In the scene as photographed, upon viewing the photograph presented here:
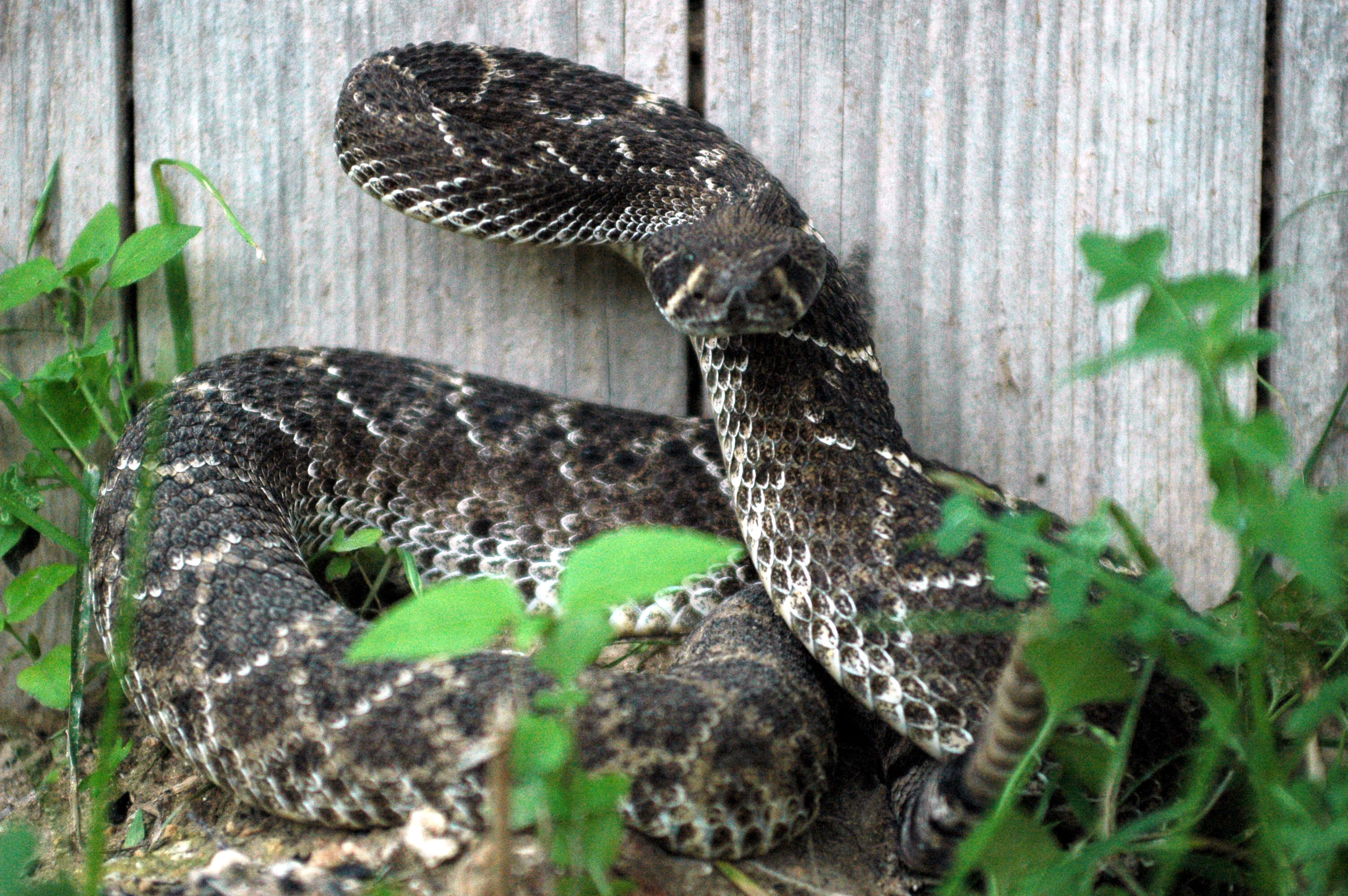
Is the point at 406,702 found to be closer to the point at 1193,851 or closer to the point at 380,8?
the point at 1193,851

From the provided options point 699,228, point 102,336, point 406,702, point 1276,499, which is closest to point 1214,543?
point 699,228

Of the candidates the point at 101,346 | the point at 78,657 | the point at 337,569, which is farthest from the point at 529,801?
the point at 101,346

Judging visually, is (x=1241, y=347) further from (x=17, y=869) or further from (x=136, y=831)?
(x=136, y=831)

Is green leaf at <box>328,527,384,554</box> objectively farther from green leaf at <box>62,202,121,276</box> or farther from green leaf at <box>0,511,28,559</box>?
green leaf at <box>62,202,121,276</box>

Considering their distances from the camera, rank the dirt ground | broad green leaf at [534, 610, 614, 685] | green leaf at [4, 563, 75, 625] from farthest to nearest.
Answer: green leaf at [4, 563, 75, 625] < the dirt ground < broad green leaf at [534, 610, 614, 685]

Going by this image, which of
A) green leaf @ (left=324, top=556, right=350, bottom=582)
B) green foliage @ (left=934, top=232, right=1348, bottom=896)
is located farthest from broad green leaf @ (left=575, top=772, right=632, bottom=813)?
green leaf @ (left=324, top=556, right=350, bottom=582)

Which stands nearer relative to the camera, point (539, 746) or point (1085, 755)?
point (539, 746)

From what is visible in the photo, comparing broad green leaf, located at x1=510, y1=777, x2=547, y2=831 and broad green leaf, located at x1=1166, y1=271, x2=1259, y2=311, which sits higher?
broad green leaf, located at x1=1166, y1=271, x2=1259, y2=311
